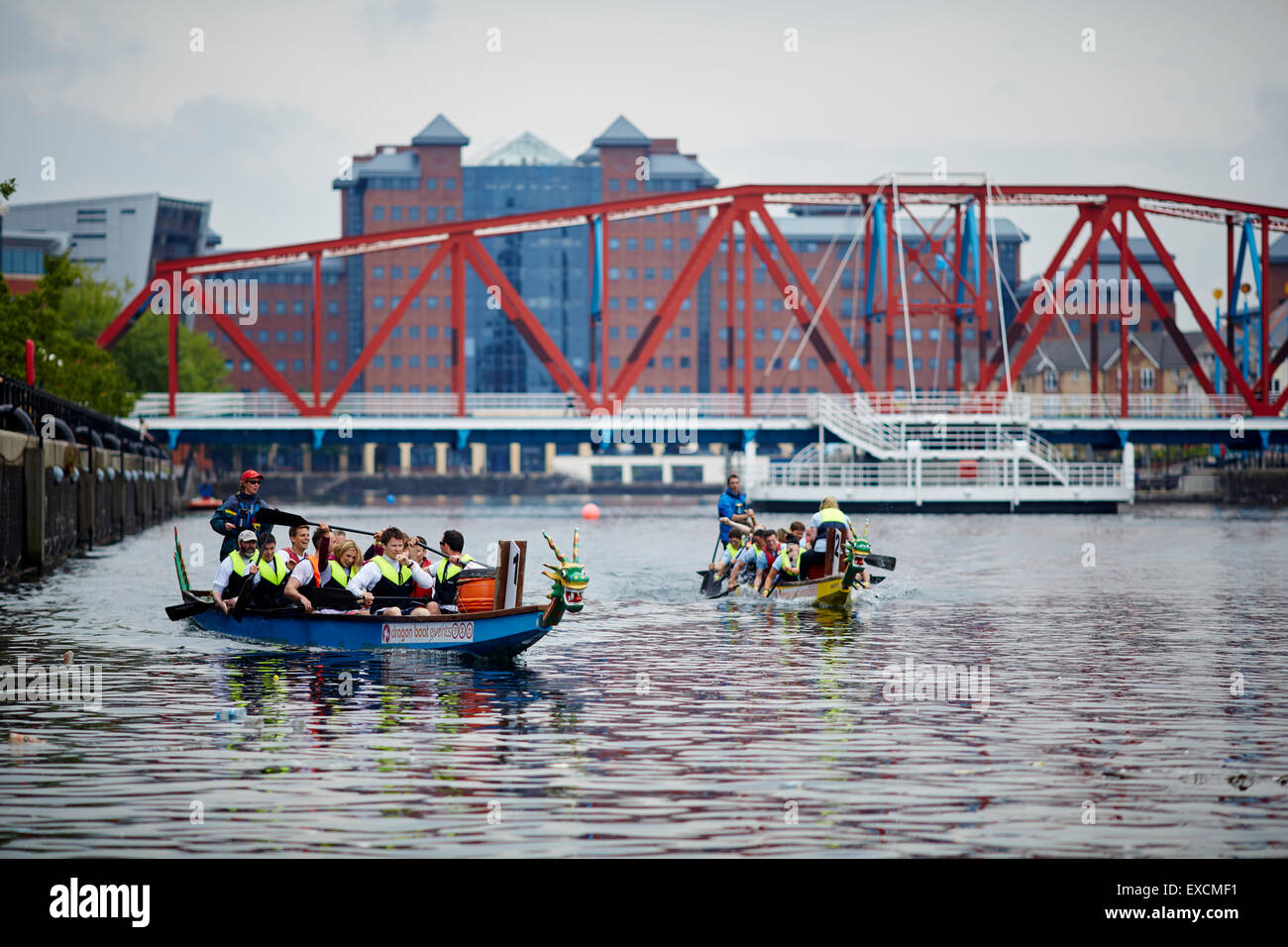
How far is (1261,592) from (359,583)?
913 inches

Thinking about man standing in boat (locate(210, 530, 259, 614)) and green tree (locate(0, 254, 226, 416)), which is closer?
man standing in boat (locate(210, 530, 259, 614))

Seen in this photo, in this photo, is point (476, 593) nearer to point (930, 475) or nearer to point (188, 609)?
point (188, 609)

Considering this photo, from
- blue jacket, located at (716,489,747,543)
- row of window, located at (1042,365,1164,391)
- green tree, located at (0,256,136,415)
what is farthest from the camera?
row of window, located at (1042,365,1164,391)

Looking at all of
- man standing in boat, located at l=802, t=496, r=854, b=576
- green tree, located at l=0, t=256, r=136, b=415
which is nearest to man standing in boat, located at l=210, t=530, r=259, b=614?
man standing in boat, located at l=802, t=496, r=854, b=576

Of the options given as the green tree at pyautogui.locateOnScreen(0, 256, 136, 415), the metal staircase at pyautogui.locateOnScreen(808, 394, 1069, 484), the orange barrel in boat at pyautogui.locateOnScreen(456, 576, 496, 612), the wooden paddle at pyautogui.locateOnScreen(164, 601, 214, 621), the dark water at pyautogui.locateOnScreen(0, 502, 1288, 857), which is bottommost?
the dark water at pyautogui.locateOnScreen(0, 502, 1288, 857)

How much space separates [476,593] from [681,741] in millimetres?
7333

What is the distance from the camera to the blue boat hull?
23.1 metres

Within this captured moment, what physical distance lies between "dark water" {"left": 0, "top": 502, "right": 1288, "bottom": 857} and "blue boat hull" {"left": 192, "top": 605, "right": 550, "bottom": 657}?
16.1 inches

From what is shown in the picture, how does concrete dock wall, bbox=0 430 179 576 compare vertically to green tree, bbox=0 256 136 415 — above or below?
below

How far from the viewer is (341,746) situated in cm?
1694

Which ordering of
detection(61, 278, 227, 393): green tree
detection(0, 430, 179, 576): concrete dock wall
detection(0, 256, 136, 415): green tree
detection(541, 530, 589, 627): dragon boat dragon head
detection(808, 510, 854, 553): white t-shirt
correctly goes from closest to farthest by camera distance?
detection(541, 530, 589, 627): dragon boat dragon head < detection(808, 510, 854, 553): white t-shirt < detection(0, 430, 179, 576): concrete dock wall < detection(0, 256, 136, 415): green tree < detection(61, 278, 227, 393): green tree

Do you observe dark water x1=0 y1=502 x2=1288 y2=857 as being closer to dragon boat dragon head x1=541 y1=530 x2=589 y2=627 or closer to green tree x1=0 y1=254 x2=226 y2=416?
dragon boat dragon head x1=541 y1=530 x2=589 y2=627

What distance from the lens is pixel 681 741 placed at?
17.4 meters

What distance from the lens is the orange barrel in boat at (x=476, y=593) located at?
78.9 ft
